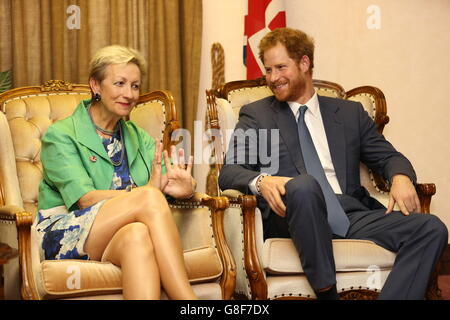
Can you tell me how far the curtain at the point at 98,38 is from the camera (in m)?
3.76

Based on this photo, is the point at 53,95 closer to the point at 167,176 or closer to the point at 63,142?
the point at 63,142

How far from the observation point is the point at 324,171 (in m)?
3.09

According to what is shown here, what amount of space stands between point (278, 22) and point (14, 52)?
5.14 feet

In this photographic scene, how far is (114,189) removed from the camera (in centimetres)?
284

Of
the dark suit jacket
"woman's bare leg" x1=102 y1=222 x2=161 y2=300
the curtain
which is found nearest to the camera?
"woman's bare leg" x1=102 y1=222 x2=161 y2=300

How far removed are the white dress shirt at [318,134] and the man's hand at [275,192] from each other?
1.53 ft

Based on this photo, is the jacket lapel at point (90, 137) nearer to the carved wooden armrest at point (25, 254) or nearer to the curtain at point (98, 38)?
the carved wooden armrest at point (25, 254)

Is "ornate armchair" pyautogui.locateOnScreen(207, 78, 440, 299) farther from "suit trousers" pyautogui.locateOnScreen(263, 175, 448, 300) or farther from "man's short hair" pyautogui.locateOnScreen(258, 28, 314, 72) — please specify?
"man's short hair" pyautogui.locateOnScreen(258, 28, 314, 72)

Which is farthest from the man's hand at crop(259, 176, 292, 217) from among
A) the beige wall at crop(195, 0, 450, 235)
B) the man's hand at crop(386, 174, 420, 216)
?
the beige wall at crop(195, 0, 450, 235)

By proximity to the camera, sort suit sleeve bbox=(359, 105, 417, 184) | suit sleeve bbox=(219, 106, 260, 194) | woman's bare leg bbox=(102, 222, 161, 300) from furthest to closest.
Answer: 1. suit sleeve bbox=(359, 105, 417, 184)
2. suit sleeve bbox=(219, 106, 260, 194)
3. woman's bare leg bbox=(102, 222, 161, 300)

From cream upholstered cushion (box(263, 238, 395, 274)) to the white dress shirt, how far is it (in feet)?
1.30

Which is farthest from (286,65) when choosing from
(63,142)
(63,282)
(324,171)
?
(63,282)

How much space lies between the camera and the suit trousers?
2.56 meters

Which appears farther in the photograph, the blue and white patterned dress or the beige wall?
the beige wall
